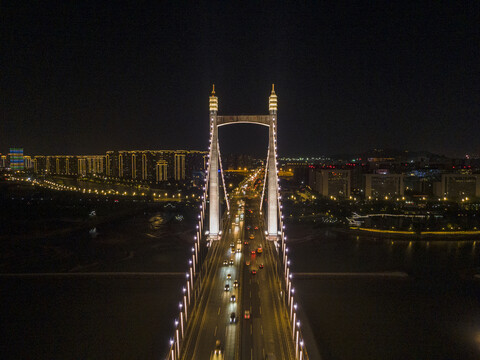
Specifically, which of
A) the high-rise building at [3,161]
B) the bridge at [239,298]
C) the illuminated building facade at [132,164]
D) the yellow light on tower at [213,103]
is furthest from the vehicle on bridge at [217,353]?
the high-rise building at [3,161]

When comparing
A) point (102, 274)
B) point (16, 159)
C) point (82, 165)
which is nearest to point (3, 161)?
point (16, 159)

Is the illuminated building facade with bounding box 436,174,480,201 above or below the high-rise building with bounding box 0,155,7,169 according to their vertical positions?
below

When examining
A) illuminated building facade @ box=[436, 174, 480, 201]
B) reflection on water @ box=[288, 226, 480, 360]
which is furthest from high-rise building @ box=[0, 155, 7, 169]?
illuminated building facade @ box=[436, 174, 480, 201]

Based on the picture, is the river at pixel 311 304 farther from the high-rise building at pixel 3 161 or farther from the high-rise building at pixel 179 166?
the high-rise building at pixel 3 161

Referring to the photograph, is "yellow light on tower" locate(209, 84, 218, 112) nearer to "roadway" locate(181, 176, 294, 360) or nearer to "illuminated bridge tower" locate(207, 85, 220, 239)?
"illuminated bridge tower" locate(207, 85, 220, 239)

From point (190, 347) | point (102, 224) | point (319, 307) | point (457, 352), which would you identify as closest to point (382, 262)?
point (319, 307)

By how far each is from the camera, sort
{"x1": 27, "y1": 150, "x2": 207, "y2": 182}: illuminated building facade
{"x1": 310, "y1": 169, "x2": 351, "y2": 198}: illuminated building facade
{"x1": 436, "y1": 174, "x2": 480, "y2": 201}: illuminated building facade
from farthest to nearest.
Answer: {"x1": 27, "y1": 150, "x2": 207, "y2": 182}: illuminated building facade, {"x1": 310, "y1": 169, "x2": 351, "y2": 198}: illuminated building facade, {"x1": 436, "y1": 174, "x2": 480, "y2": 201}: illuminated building facade

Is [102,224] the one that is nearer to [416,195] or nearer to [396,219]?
[396,219]
